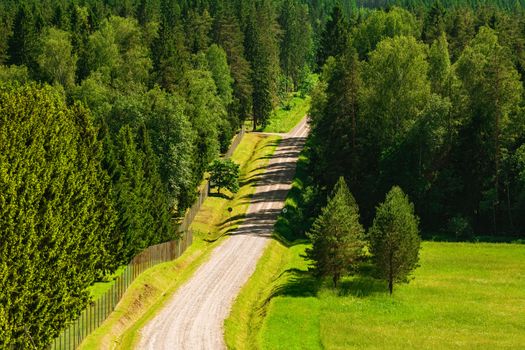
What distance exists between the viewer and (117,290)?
53062 millimetres

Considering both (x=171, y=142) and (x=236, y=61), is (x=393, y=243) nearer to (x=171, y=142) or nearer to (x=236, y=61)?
(x=171, y=142)

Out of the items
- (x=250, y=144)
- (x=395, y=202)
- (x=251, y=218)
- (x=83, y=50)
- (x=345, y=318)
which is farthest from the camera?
(x=250, y=144)

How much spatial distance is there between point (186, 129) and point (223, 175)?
695 inches

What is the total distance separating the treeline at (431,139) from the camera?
278ft

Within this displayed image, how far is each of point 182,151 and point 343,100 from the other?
65.2 feet

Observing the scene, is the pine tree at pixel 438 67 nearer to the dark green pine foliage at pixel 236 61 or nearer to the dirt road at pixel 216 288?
the dirt road at pixel 216 288

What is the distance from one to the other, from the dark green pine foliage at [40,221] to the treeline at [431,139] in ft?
133

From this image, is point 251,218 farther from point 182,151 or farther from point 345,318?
point 345,318

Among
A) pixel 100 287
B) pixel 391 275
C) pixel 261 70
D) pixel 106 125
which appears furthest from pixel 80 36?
pixel 391 275

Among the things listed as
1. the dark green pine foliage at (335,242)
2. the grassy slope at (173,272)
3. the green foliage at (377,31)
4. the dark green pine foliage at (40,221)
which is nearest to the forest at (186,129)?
the dark green pine foliage at (40,221)

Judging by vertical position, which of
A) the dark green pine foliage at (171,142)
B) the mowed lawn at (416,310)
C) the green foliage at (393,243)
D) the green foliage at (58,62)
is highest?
the green foliage at (58,62)

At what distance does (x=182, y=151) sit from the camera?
87.8 m

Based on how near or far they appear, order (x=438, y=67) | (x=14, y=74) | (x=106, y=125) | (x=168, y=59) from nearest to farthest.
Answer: (x=106, y=125) < (x=438, y=67) < (x=14, y=74) < (x=168, y=59)

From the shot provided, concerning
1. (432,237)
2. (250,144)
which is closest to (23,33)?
(250,144)
